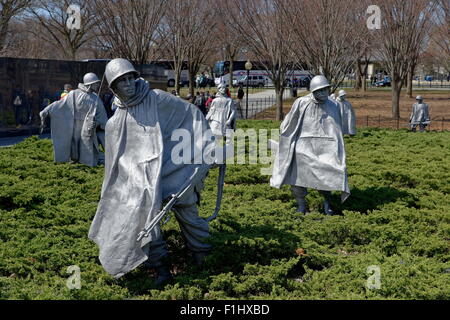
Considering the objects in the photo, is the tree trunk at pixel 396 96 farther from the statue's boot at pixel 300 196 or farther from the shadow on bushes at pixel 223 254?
the shadow on bushes at pixel 223 254

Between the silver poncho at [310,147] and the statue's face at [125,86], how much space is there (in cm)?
355

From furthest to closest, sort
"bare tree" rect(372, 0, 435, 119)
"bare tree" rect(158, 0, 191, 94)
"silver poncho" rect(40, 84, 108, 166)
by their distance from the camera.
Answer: "bare tree" rect(158, 0, 191, 94)
"bare tree" rect(372, 0, 435, 119)
"silver poncho" rect(40, 84, 108, 166)

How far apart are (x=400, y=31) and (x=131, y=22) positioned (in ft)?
33.8

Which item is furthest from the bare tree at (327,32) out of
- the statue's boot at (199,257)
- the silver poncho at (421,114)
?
the statue's boot at (199,257)

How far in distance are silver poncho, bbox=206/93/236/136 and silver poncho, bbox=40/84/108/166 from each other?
4.29 meters

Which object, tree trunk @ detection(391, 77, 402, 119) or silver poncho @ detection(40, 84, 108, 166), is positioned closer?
silver poncho @ detection(40, 84, 108, 166)

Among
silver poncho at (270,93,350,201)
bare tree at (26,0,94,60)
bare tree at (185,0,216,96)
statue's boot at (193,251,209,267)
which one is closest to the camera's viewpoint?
statue's boot at (193,251,209,267)

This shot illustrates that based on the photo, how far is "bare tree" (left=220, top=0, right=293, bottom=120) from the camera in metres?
21.8

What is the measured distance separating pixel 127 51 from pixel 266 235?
18737mm

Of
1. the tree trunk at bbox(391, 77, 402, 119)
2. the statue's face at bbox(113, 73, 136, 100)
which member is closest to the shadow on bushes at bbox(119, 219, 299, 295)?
the statue's face at bbox(113, 73, 136, 100)

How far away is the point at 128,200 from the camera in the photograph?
212 inches

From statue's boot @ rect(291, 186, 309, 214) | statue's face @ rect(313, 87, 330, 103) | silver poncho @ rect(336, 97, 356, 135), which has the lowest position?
statue's boot @ rect(291, 186, 309, 214)

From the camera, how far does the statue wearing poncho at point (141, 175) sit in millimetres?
5266

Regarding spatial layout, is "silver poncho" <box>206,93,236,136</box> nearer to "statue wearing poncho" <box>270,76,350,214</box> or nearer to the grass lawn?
the grass lawn
